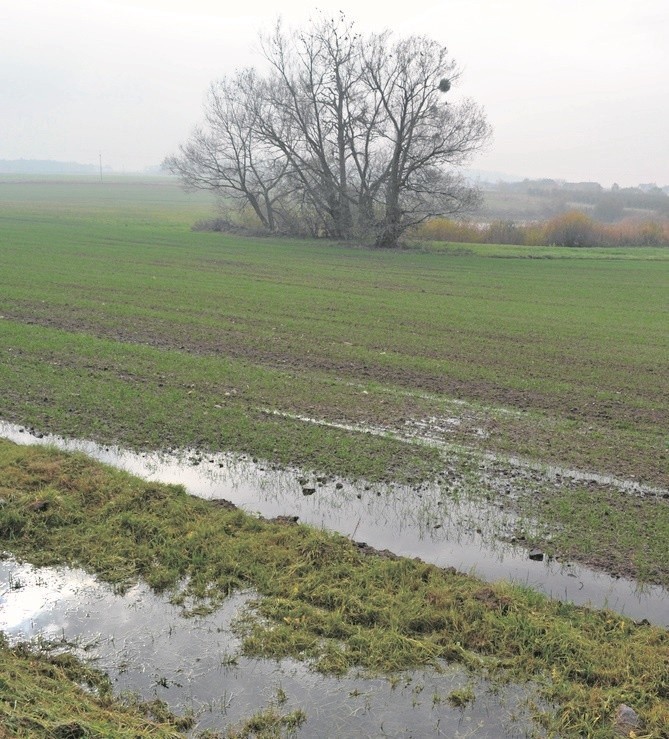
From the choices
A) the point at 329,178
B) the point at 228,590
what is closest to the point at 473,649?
the point at 228,590

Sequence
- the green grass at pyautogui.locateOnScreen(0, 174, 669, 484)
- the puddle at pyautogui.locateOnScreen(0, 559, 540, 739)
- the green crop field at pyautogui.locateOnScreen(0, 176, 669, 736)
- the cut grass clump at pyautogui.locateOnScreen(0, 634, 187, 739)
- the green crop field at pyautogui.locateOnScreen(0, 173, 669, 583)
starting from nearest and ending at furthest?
the cut grass clump at pyautogui.locateOnScreen(0, 634, 187, 739)
the puddle at pyautogui.locateOnScreen(0, 559, 540, 739)
the green crop field at pyautogui.locateOnScreen(0, 176, 669, 736)
the green crop field at pyautogui.locateOnScreen(0, 173, 669, 583)
the green grass at pyautogui.locateOnScreen(0, 174, 669, 484)

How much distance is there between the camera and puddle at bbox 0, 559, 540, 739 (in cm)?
504

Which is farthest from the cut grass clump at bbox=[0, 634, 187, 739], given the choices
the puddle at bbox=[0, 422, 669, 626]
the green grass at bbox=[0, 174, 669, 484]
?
the green grass at bbox=[0, 174, 669, 484]

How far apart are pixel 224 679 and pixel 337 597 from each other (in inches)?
50.9

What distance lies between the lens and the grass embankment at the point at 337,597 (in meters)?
5.48

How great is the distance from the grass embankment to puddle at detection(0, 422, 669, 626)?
49cm

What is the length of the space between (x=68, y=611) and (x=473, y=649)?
11.0 ft

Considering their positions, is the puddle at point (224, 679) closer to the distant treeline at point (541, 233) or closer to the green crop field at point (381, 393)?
the green crop field at point (381, 393)

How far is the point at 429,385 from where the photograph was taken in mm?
13516

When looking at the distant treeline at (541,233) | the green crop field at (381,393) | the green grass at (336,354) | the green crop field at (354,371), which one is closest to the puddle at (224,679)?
the green crop field at (381,393)

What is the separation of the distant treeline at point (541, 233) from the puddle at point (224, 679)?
174ft

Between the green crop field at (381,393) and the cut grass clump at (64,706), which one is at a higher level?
the green crop field at (381,393)

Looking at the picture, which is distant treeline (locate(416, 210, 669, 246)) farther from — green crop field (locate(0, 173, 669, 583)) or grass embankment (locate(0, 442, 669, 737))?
grass embankment (locate(0, 442, 669, 737))

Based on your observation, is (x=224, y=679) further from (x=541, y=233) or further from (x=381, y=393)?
(x=541, y=233)
